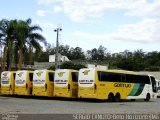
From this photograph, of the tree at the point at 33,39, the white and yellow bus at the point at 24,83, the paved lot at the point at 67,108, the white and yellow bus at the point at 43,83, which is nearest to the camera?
the paved lot at the point at 67,108

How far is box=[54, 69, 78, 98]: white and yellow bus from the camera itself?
33375 millimetres

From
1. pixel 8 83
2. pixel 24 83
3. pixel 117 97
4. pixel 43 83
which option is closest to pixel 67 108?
pixel 117 97

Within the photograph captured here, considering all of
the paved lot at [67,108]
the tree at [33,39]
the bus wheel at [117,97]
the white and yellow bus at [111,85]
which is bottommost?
the paved lot at [67,108]

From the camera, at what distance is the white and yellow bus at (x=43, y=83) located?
3512 cm

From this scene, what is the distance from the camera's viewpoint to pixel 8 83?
126 ft

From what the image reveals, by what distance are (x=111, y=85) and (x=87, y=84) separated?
2.17m

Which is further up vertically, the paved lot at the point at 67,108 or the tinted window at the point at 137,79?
the tinted window at the point at 137,79

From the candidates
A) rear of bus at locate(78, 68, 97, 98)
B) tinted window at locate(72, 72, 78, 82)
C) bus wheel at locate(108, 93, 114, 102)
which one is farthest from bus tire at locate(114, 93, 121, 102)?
tinted window at locate(72, 72, 78, 82)

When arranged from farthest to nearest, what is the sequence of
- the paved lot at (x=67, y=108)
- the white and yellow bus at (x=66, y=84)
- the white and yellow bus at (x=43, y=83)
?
the white and yellow bus at (x=43, y=83), the white and yellow bus at (x=66, y=84), the paved lot at (x=67, y=108)

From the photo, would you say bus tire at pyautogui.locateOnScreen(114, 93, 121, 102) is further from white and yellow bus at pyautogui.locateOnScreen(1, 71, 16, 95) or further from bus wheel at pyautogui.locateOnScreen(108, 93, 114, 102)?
white and yellow bus at pyautogui.locateOnScreen(1, 71, 16, 95)

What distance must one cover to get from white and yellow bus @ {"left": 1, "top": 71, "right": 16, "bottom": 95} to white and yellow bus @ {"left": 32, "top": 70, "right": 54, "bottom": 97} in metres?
3.39

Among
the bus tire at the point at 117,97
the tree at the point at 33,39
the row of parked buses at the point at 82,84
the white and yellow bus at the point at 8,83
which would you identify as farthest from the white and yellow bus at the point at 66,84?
the tree at the point at 33,39

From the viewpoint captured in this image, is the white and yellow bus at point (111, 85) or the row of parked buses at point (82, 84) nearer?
the white and yellow bus at point (111, 85)

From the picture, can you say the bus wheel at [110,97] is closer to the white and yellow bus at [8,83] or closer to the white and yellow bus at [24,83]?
the white and yellow bus at [24,83]
